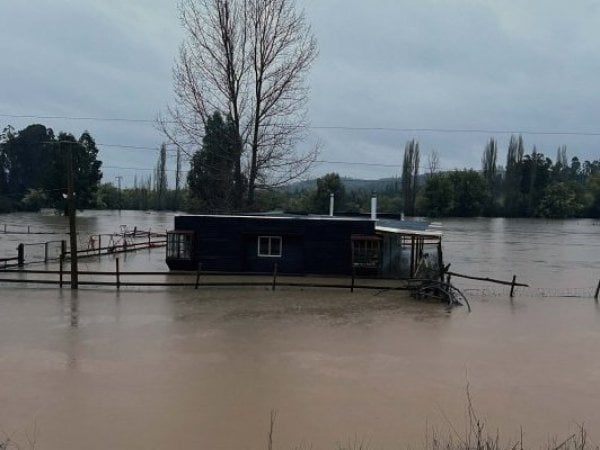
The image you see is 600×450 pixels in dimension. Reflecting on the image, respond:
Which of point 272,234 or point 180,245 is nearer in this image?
point 272,234

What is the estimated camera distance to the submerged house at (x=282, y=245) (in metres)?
A: 26.2

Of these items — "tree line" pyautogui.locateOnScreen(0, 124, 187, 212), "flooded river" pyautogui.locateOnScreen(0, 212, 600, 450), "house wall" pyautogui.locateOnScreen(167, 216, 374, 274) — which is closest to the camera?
"flooded river" pyautogui.locateOnScreen(0, 212, 600, 450)

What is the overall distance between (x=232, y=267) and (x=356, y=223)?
5.92 m

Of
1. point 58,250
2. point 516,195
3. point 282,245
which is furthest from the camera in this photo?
point 516,195

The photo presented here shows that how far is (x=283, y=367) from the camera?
11477mm

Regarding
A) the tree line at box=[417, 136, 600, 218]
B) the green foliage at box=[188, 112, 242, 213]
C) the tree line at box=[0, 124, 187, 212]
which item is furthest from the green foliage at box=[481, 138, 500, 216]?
the green foliage at box=[188, 112, 242, 213]

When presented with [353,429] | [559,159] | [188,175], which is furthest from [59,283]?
[559,159]

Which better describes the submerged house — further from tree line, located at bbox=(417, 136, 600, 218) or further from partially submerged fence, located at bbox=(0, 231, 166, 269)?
tree line, located at bbox=(417, 136, 600, 218)

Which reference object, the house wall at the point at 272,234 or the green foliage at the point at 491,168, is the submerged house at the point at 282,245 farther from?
the green foliage at the point at 491,168

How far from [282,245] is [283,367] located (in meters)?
Result: 15.6

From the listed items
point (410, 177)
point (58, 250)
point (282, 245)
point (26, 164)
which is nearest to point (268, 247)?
point (282, 245)

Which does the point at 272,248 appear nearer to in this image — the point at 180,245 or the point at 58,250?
the point at 180,245

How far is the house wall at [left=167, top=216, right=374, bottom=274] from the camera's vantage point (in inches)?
1041

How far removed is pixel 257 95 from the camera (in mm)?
36344
